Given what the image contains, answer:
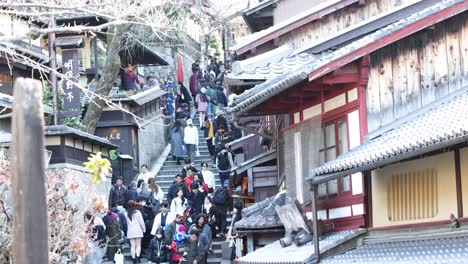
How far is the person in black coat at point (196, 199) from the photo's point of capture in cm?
3002

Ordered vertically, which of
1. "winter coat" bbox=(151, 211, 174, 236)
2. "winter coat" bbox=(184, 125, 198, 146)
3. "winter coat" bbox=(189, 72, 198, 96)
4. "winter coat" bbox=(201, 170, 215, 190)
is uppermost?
"winter coat" bbox=(189, 72, 198, 96)

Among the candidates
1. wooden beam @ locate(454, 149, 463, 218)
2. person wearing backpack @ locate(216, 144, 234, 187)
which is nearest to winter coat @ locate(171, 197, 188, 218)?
person wearing backpack @ locate(216, 144, 234, 187)

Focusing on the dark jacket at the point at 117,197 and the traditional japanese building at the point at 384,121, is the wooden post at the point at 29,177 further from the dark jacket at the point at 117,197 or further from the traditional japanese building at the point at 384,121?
the dark jacket at the point at 117,197

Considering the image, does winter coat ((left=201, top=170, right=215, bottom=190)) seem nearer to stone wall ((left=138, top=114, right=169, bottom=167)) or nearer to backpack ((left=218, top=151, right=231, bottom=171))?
backpack ((left=218, top=151, right=231, bottom=171))

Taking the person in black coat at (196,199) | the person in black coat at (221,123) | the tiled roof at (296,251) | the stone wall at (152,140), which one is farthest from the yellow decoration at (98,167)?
the stone wall at (152,140)

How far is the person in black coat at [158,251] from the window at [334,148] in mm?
9042

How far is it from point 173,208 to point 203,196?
1078 mm

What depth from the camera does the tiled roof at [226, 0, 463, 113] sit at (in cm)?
1734

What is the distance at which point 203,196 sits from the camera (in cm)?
3017

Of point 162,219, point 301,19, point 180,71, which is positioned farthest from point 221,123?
point 180,71

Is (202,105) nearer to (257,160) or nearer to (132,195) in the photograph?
(132,195)

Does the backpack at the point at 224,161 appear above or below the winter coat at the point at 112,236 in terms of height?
above

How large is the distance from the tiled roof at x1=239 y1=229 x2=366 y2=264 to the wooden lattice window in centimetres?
106

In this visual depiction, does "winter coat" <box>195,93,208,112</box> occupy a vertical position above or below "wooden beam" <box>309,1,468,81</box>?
above
